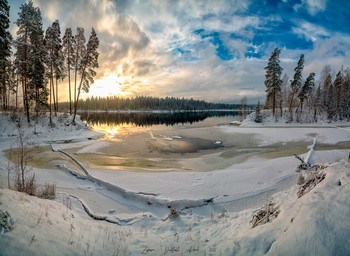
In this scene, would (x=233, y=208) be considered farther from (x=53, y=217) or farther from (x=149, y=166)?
(x=149, y=166)

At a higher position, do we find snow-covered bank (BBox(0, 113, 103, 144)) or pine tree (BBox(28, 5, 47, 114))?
→ pine tree (BBox(28, 5, 47, 114))

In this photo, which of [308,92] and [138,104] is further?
[138,104]

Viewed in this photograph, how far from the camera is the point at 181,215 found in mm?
5637

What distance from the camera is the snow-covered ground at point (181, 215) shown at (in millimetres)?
2846

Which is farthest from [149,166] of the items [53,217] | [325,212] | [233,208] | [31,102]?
[31,102]

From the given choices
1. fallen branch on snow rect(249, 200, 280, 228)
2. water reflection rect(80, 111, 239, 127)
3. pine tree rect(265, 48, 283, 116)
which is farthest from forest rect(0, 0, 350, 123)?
fallen branch on snow rect(249, 200, 280, 228)

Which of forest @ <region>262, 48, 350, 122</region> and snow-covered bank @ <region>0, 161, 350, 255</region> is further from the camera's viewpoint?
forest @ <region>262, 48, 350, 122</region>

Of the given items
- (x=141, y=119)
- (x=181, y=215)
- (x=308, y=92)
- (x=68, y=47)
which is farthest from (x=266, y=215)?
(x=141, y=119)

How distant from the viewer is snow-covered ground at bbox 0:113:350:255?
2.85 metres

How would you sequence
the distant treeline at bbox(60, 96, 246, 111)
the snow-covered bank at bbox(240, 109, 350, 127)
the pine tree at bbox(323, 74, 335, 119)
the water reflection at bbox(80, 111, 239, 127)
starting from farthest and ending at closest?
the distant treeline at bbox(60, 96, 246, 111)
the water reflection at bbox(80, 111, 239, 127)
the pine tree at bbox(323, 74, 335, 119)
the snow-covered bank at bbox(240, 109, 350, 127)

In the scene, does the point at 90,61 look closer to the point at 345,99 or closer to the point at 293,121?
the point at 293,121

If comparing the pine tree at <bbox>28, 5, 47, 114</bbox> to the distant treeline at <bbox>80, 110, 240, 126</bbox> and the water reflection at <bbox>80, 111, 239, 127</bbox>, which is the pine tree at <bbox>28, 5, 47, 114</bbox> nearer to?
the water reflection at <bbox>80, 111, 239, 127</bbox>

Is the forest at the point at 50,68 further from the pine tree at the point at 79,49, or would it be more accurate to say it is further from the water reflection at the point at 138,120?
the water reflection at the point at 138,120

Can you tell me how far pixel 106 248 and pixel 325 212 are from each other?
4.68m
